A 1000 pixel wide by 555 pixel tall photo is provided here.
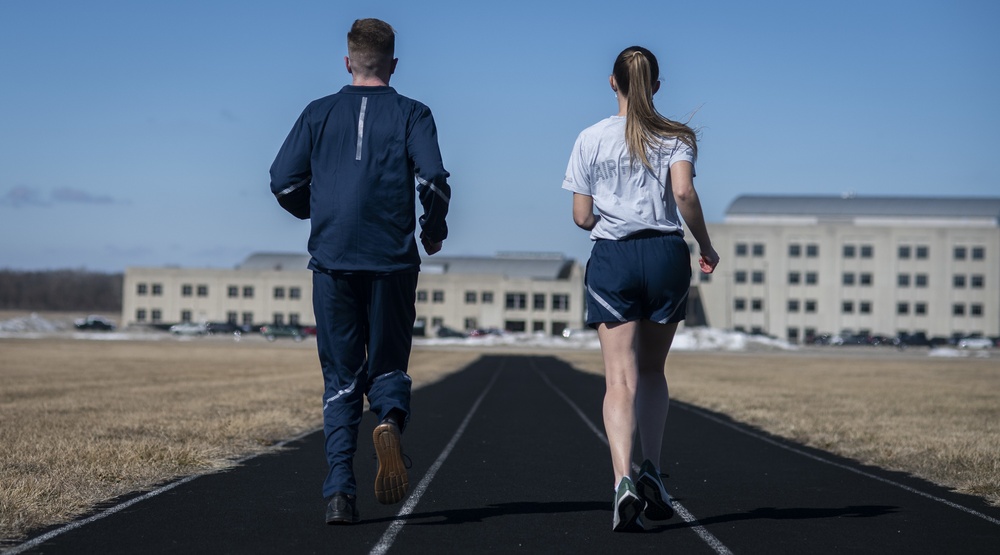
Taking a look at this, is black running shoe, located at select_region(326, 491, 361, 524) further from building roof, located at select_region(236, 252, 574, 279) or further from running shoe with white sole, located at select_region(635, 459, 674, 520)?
building roof, located at select_region(236, 252, 574, 279)

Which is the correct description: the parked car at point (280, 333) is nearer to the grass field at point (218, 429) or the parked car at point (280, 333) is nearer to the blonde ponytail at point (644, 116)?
the grass field at point (218, 429)

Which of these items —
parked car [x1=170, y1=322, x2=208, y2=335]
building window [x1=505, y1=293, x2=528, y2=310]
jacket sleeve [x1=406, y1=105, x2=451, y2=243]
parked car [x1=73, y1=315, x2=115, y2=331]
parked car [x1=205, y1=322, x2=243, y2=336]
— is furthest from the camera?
building window [x1=505, y1=293, x2=528, y2=310]

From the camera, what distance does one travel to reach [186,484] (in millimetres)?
7867

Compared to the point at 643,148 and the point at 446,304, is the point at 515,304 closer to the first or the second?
the point at 446,304

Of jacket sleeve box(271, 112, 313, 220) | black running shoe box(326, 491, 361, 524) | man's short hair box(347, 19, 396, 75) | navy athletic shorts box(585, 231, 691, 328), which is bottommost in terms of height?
black running shoe box(326, 491, 361, 524)

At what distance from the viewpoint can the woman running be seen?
233 inches

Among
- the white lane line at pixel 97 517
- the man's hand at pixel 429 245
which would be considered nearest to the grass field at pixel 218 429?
the white lane line at pixel 97 517

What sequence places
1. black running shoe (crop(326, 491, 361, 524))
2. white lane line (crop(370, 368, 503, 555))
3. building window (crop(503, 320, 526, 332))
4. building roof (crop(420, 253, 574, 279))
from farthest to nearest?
building roof (crop(420, 253, 574, 279)) < building window (crop(503, 320, 526, 332)) < black running shoe (crop(326, 491, 361, 524)) < white lane line (crop(370, 368, 503, 555))

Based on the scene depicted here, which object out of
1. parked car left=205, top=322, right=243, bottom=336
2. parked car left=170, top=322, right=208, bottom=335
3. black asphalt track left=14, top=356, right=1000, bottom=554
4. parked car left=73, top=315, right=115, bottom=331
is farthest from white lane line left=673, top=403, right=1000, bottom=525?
parked car left=73, top=315, right=115, bottom=331

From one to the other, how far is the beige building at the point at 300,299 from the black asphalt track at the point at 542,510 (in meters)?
117

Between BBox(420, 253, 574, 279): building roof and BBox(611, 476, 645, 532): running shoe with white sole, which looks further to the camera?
BBox(420, 253, 574, 279): building roof

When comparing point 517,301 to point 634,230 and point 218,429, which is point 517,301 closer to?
point 218,429

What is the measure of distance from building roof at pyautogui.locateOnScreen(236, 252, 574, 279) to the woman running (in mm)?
134967

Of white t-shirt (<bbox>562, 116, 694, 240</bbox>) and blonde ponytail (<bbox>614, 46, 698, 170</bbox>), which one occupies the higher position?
blonde ponytail (<bbox>614, 46, 698, 170</bbox>)
